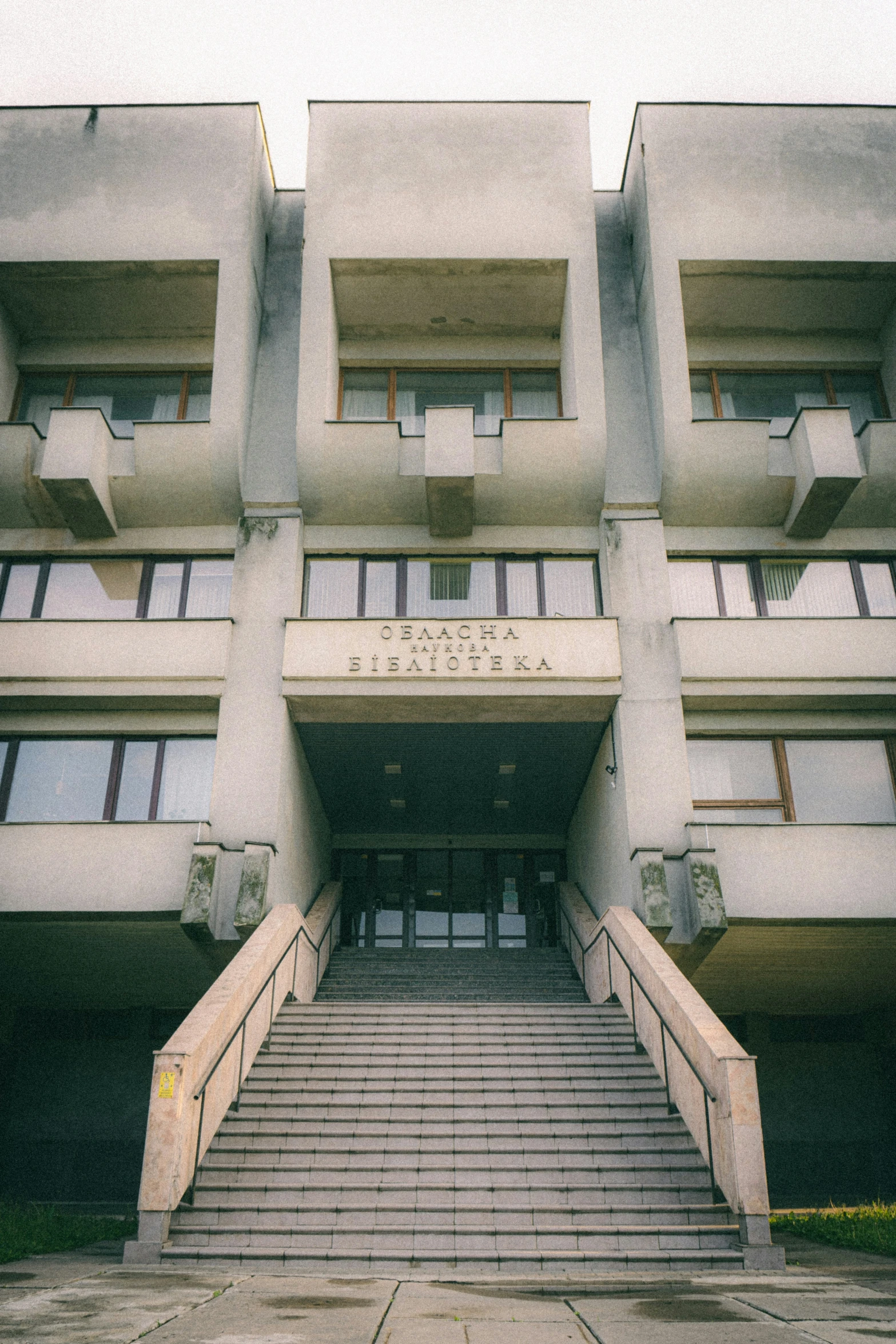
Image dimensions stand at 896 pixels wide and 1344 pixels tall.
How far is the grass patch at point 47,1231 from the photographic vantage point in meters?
7.32

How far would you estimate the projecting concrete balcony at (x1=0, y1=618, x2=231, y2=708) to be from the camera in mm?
13977

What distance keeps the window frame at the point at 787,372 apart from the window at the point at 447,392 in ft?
8.98

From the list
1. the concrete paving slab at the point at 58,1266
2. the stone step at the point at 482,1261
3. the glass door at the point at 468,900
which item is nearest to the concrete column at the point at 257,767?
the glass door at the point at 468,900

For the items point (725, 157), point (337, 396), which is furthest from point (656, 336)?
point (337, 396)

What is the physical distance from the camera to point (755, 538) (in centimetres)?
1518

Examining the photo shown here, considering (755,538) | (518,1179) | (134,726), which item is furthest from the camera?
(755,538)

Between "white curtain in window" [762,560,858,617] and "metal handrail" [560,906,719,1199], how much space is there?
20.2 ft

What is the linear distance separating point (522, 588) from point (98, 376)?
8852 millimetres

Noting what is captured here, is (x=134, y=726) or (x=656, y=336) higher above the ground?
(x=656, y=336)

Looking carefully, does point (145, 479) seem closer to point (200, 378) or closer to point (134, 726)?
point (200, 378)

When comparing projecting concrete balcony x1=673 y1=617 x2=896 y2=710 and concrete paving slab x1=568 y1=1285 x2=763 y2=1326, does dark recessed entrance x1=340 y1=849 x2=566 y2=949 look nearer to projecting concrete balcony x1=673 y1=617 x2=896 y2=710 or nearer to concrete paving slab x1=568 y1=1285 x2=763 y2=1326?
projecting concrete balcony x1=673 y1=617 x2=896 y2=710

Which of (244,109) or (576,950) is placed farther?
(244,109)

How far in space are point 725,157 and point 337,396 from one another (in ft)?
26.2

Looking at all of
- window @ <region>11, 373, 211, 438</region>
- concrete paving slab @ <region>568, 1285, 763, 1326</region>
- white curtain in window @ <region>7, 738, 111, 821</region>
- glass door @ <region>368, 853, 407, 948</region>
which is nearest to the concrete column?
white curtain in window @ <region>7, 738, 111, 821</region>
